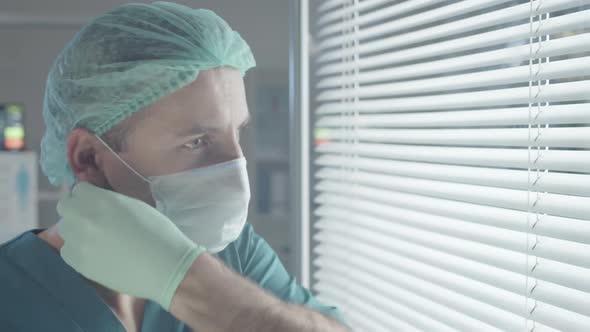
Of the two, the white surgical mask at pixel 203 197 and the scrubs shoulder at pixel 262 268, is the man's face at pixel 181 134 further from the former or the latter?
the scrubs shoulder at pixel 262 268

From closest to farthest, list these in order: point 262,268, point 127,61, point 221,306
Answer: point 221,306
point 127,61
point 262,268

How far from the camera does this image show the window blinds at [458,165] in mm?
917

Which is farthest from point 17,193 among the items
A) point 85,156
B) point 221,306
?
point 221,306

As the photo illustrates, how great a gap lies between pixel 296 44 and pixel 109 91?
2.88 feet

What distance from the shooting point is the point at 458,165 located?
1175 mm

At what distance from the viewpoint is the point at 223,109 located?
1.12 meters

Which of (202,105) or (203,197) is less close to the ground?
(202,105)

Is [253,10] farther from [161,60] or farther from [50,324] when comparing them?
[50,324]

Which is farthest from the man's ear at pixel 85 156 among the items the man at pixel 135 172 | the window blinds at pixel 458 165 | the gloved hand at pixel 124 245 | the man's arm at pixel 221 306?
the window blinds at pixel 458 165

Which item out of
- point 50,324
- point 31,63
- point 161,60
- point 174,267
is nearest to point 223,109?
point 161,60

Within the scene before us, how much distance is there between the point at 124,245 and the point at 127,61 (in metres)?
0.34

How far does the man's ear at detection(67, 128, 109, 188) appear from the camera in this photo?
1.10m

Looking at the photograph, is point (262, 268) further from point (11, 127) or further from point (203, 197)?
point (11, 127)

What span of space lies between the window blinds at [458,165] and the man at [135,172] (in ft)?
1.05
